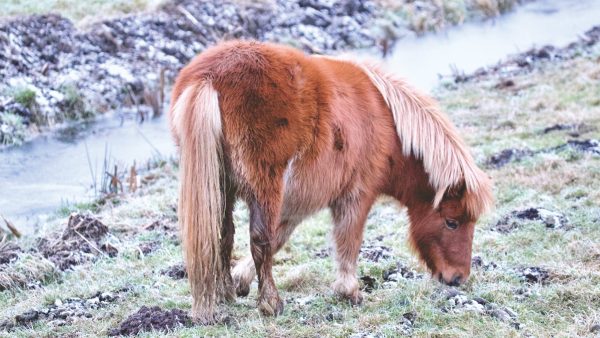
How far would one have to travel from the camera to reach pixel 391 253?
6277 mm

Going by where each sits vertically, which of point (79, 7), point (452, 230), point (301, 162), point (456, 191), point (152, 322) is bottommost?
point (152, 322)

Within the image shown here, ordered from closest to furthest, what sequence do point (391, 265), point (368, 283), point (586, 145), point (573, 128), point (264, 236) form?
point (264, 236)
point (368, 283)
point (391, 265)
point (586, 145)
point (573, 128)

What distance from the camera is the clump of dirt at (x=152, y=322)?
4.48 metres

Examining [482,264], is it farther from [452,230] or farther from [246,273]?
[246,273]

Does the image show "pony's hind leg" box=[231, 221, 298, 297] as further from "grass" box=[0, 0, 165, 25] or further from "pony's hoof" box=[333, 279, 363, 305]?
"grass" box=[0, 0, 165, 25]

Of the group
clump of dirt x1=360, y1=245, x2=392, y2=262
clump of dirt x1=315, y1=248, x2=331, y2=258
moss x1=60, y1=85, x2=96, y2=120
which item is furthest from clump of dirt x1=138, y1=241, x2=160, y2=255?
moss x1=60, y1=85, x2=96, y2=120

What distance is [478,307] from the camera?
4.73 meters

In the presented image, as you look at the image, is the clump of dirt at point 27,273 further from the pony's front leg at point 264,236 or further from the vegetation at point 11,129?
the vegetation at point 11,129

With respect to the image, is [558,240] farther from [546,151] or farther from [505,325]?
[546,151]

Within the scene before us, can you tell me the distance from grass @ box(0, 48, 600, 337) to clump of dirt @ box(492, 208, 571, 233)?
8 centimetres

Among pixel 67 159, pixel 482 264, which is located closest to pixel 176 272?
pixel 482 264

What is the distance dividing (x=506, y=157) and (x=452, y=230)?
398cm

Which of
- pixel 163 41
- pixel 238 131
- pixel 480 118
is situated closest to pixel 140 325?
pixel 238 131

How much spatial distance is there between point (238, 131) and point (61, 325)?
1.81 metres
